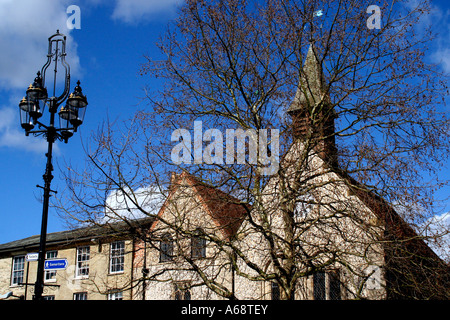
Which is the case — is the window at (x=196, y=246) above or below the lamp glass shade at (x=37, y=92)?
below

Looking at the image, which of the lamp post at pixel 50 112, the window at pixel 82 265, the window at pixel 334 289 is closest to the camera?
the lamp post at pixel 50 112

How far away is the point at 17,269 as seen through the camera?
113 feet

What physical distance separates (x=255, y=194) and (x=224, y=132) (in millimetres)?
2763

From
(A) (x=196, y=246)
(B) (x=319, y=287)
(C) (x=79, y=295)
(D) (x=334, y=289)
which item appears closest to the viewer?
(A) (x=196, y=246)

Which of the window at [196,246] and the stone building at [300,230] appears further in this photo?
the window at [196,246]

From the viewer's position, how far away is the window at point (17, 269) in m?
34.2

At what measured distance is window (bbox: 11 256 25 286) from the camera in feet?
112

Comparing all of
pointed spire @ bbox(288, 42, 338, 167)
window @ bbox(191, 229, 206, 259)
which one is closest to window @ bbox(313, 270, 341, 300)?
pointed spire @ bbox(288, 42, 338, 167)

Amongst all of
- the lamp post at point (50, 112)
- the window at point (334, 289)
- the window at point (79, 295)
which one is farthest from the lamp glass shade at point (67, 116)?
the window at point (79, 295)

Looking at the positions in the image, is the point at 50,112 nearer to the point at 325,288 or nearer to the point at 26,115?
the point at 26,115

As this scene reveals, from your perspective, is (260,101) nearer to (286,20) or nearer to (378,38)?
(286,20)

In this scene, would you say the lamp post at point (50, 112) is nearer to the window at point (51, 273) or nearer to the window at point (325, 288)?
the window at point (325, 288)

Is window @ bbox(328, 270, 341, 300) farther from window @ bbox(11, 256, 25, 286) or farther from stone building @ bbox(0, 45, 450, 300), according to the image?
window @ bbox(11, 256, 25, 286)

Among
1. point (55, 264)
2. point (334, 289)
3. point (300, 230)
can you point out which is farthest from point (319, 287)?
point (55, 264)
